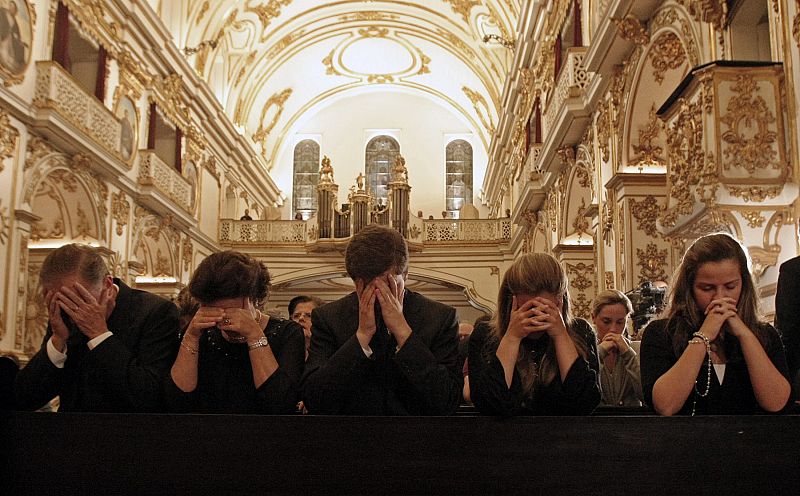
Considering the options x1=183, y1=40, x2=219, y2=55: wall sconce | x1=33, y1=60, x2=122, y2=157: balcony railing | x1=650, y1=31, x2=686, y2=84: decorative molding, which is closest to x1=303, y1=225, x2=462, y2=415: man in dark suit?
x1=650, y1=31, x2=686, y2=84: decorative molding

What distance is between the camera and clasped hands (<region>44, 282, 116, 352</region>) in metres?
2.92

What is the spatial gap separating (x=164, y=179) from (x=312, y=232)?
6305mm

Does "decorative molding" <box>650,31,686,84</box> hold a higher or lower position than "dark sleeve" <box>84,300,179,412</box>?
higher

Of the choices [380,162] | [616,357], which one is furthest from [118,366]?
[380,162]

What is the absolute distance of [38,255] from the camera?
13.1 m

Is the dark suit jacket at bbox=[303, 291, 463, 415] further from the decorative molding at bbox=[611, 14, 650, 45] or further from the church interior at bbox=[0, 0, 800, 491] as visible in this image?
the decorative molding at bbox=[611, 14, 650, 45]

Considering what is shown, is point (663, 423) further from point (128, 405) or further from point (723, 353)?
point (128, 405)

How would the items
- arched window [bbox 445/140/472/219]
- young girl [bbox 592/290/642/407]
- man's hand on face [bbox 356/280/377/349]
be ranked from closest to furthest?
man's hand on face [bbox 356/280/377/349]
young girl [bbox 592/290/642/407]
arched window [bbox 445/140/472/219]

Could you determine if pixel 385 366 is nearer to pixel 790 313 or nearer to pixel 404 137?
pixel 790 313

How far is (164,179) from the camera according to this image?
16766mm

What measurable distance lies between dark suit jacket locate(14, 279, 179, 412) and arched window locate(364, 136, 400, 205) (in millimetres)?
26046

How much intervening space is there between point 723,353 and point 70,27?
1299cm

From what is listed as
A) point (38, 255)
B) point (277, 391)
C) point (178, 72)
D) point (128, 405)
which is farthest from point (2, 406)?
point (178, 72)

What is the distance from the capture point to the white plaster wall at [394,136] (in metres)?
29.2
